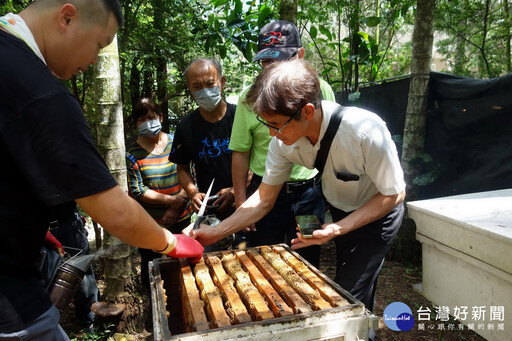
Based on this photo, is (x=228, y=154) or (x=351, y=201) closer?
(x=351, y=201)

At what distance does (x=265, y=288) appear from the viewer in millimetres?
1860

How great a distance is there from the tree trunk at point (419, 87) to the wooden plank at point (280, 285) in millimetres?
3502

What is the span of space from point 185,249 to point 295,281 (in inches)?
25.9

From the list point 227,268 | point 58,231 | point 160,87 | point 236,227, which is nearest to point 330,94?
point 236,227

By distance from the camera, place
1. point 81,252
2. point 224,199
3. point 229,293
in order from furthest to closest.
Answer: point 224,199 < point 81,252 < point 229,293

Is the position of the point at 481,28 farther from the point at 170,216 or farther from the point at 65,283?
the point at 65,283

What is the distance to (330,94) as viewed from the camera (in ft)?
10.5

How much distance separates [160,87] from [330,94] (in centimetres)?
512

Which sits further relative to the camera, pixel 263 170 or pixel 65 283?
pixel 263 170

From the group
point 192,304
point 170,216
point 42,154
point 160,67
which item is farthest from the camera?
point 160,67

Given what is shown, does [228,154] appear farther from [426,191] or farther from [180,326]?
[426,191]

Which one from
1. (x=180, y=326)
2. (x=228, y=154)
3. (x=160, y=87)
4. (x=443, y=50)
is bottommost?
(x=180, y=326)

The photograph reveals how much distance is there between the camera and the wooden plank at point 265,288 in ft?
5.39

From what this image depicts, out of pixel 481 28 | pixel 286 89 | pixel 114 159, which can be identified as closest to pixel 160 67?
pixel 114 159
